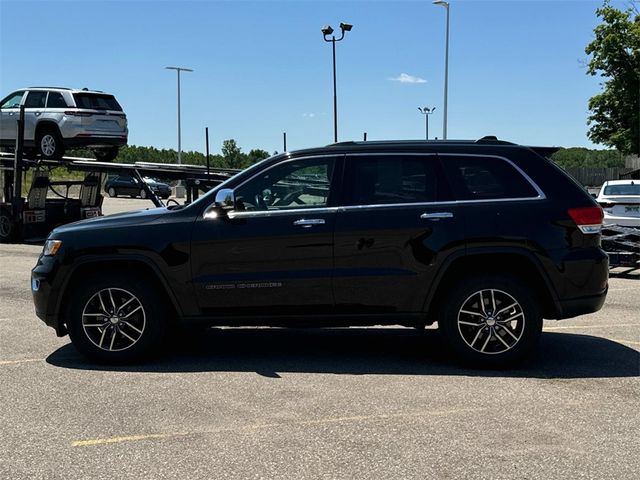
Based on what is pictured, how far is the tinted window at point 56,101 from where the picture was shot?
16.5 metres

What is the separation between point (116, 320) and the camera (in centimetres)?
591

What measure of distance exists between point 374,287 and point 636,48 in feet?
120

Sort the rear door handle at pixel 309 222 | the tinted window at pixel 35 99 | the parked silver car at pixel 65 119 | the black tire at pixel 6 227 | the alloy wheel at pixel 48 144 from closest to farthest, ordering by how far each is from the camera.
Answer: the rear door handle at pixel 309 222
the parked silver car at pixel 65 119
the tinted window at pixel 35 99
the alloy wheel at pixel 48 144
the black tire at pixel 6 227

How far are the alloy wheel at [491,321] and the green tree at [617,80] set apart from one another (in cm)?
3528

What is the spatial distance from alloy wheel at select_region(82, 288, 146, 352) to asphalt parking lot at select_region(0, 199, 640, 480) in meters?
0.24

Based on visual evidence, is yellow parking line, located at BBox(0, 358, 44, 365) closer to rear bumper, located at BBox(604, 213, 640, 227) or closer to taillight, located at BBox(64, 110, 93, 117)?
rear bumper, located at BBox(604, 213, 640, 227)

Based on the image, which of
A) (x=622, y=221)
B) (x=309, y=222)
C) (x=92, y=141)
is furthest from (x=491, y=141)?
(x=92, y=141)

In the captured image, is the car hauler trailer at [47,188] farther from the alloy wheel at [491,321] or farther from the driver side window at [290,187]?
the alloy wheel at [491,321]

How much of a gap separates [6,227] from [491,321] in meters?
14.7

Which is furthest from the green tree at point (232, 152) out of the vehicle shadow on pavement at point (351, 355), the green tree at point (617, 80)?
the vehicle shadow on pavement at point (351, 355)

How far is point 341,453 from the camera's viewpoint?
13.2 ft

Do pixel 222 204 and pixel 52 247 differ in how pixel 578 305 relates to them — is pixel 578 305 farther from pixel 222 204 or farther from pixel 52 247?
pixel 52 247

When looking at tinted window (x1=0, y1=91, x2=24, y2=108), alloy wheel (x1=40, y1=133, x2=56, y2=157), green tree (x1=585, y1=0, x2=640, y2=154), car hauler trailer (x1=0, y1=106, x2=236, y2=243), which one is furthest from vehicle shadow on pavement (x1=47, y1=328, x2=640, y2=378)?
green tree (x1=585, y1=0, x2=640, y2=154)

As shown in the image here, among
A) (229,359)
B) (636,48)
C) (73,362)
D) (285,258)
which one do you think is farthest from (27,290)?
(636,48)
